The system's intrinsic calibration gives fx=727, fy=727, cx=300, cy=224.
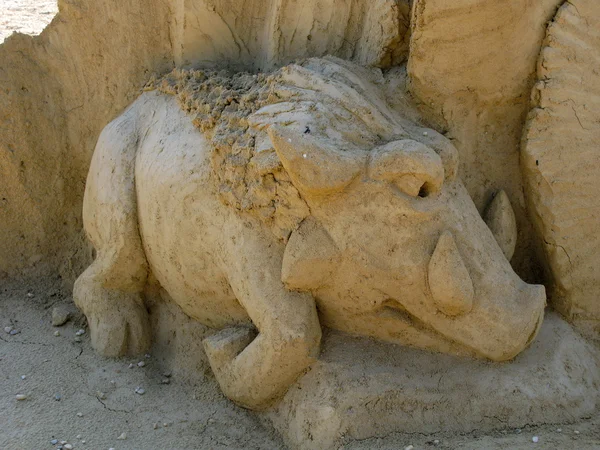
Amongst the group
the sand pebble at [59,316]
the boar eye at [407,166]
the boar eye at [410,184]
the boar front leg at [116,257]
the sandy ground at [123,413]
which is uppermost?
the boar eye at [407,166]

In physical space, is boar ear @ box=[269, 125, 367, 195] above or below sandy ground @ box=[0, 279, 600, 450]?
above

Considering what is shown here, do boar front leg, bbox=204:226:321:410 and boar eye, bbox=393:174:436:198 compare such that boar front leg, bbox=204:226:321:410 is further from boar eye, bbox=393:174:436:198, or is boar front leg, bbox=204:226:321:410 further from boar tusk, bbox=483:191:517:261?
boar tusk, bbox=483:191:517:261

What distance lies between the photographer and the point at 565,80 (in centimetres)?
265

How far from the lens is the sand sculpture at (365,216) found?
2418 millimetres

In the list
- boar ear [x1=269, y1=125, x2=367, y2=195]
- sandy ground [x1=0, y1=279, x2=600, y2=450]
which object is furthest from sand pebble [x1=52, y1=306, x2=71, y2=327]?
boar ear [x1=269, y1=125, x2=367, y2=195]

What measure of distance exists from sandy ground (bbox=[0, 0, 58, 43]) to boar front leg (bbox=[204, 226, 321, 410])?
3.27m

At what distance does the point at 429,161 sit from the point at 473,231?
0.99 feet

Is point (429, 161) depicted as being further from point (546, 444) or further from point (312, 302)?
point (546, 444)

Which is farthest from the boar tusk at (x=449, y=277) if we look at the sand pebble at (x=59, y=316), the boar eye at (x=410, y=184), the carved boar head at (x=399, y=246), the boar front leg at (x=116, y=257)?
the sand pebble at (x=59, y=316)

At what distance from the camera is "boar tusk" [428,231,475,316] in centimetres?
234

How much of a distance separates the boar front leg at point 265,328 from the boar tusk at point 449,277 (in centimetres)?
45

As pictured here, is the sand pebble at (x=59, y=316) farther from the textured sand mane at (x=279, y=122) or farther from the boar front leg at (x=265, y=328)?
the textured sand mane at (x=279, y=122)

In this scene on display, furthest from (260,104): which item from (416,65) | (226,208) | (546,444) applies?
(546,444)

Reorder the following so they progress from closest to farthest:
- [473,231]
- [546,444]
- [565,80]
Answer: [546,444] → [473,231] → [565,80]
